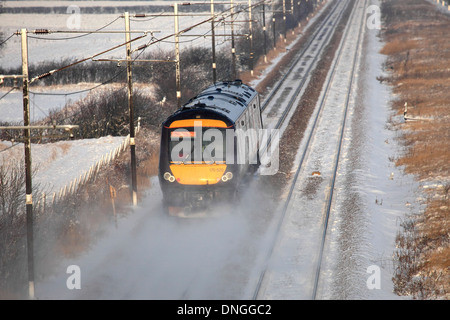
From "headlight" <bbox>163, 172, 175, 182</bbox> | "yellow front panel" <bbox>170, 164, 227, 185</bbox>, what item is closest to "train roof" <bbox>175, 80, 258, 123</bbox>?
"yellow front panel" <bbox>170, 164, 227, 185</bbox>

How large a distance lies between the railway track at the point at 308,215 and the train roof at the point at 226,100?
3532 mm

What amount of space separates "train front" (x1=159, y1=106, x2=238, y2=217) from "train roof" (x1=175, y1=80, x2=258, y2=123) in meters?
0.52

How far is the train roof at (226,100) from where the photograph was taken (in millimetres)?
18141

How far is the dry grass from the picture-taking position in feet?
47.8

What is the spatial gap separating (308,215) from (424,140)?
35.0ft

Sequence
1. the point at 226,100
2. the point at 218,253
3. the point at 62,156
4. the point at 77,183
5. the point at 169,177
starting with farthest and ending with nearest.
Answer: the point at 62,156
the point at 77,183
the point at 226,100
the point at 169,177
the point at 218,253

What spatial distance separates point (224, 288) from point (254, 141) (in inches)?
345

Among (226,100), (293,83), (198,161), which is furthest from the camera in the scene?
(293,83)

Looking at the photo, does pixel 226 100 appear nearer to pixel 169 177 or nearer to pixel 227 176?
pixel 227 176

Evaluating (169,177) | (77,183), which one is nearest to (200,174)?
(169,177)

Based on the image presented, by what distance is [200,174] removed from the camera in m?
17.3

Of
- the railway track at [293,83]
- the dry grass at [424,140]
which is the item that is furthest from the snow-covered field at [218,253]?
the railway track at [293,83]
